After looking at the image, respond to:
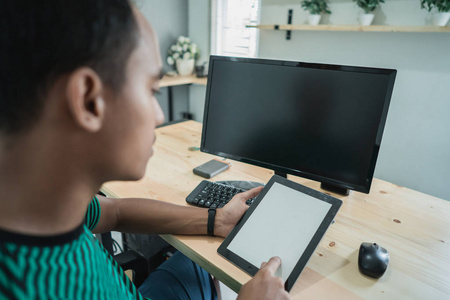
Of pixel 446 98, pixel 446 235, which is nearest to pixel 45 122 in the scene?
pixel 446 235

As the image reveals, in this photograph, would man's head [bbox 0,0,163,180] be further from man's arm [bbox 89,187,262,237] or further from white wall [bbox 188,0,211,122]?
white wall [bbox 188,0,211,122]

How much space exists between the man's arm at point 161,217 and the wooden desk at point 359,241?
0.03 metres

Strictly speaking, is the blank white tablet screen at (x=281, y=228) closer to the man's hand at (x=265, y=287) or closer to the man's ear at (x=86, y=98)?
the man's hand at (x=265, y=287)

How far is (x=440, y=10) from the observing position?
1923 mm

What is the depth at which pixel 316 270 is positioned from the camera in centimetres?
73

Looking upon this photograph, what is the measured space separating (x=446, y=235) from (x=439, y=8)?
1.71 metres

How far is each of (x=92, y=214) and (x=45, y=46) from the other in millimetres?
527

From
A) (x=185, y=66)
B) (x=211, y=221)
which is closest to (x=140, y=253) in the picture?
(x=211, y=221)

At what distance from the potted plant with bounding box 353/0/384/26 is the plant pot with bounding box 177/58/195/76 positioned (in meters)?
1.89

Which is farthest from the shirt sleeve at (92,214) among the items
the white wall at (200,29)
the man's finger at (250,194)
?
the white wall at (200,29)

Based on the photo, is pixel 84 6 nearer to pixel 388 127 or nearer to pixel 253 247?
pixel 253 247

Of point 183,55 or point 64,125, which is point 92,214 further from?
point 183,55

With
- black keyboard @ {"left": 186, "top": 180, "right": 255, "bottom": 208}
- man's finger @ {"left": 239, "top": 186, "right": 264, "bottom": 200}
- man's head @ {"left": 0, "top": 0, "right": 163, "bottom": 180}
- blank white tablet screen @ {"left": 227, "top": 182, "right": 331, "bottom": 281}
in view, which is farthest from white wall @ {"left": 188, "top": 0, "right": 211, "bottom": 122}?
man's head @ {"left": 0, "top": 0, "right": 163, "bottom": 180}

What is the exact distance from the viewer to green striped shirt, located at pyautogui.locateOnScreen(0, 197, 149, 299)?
428 mm
